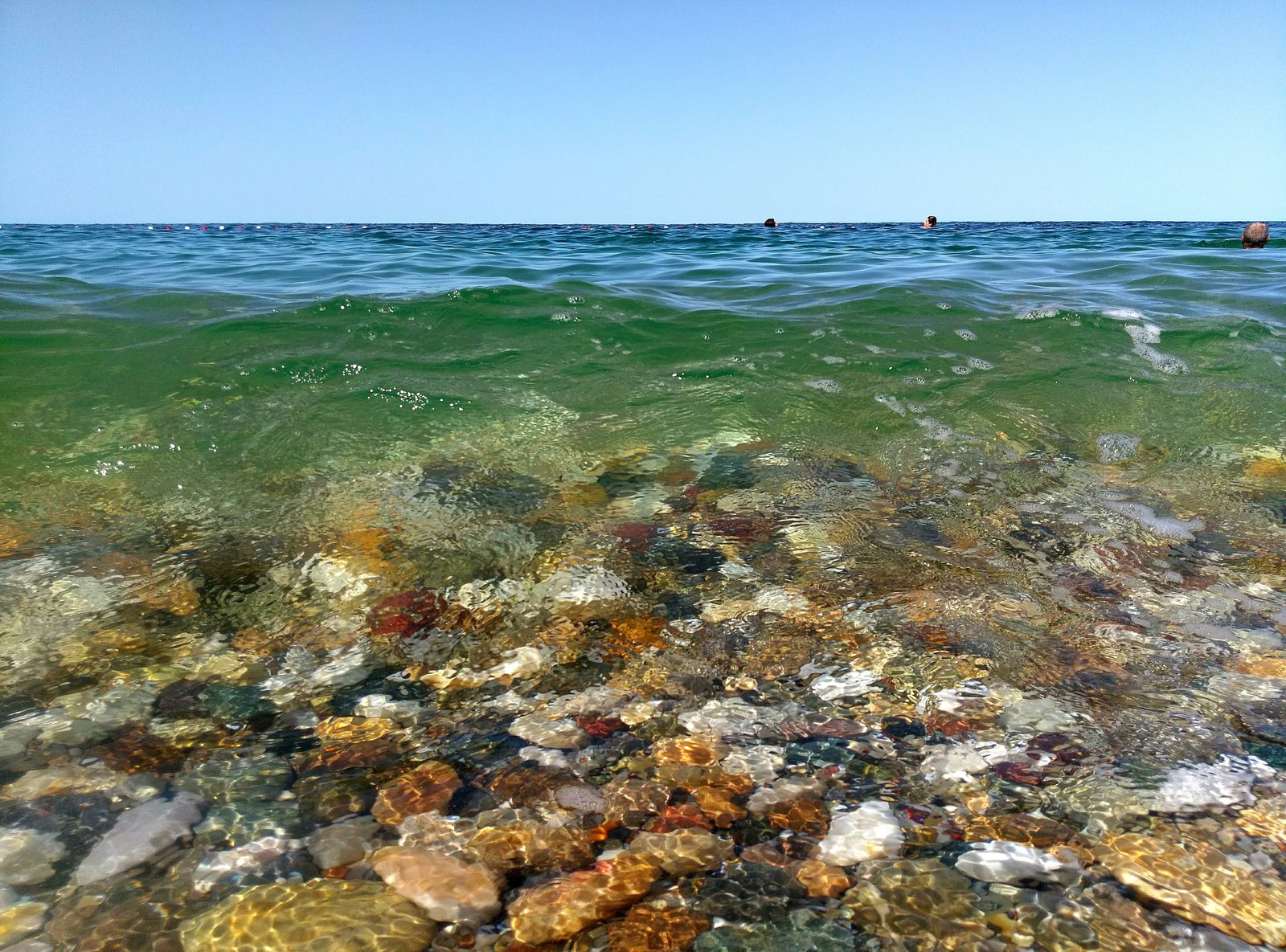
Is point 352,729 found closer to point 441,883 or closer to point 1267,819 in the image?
point 441,883

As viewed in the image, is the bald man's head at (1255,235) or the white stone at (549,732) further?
the bald man's head at (1255,235)

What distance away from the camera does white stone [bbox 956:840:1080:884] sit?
66.2 inches

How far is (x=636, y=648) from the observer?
2701 millimetres

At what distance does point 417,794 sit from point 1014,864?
1483 millimetres

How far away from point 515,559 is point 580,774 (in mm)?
1398

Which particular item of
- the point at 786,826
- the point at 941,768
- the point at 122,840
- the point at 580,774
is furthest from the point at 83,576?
the point at 941,768

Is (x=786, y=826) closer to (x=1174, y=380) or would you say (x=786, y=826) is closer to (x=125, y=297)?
(x=1174, y=380)

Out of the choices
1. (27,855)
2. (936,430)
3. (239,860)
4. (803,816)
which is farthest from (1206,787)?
(936,430)

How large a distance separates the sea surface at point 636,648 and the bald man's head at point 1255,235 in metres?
12.9

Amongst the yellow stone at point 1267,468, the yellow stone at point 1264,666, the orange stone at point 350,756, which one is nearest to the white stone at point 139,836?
the orange stone at point 350,756

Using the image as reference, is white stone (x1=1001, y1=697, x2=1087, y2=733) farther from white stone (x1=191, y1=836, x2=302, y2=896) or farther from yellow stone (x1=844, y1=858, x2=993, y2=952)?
white stone (x1=191, y1=836, x2=302, y2=896)

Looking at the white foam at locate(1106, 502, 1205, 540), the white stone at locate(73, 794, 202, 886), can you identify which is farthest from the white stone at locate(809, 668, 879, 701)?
the white foam at locate(1106, 502, 1205, 540)

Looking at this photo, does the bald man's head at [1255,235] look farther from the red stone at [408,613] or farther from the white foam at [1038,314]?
the red stone at [408,613]

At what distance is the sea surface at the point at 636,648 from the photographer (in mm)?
1672
